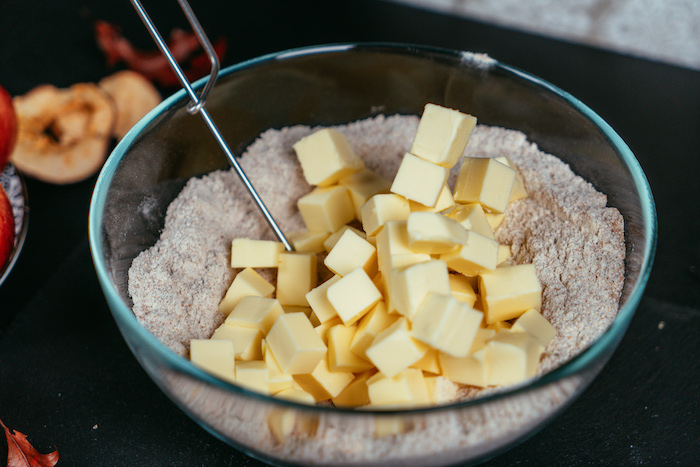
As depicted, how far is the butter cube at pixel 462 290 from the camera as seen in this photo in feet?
1.88

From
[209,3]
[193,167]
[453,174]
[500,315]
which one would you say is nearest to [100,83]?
[209,3]

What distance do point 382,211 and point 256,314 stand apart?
0.53ft

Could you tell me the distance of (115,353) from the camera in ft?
2.24

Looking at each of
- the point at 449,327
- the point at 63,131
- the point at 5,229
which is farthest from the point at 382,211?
the point at 63,131

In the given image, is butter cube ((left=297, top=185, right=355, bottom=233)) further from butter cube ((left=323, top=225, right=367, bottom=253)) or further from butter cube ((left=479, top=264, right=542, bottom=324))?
butter cube ((left=479, top=264, right=542, bottom=324))

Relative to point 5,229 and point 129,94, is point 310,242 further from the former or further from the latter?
point 129,94

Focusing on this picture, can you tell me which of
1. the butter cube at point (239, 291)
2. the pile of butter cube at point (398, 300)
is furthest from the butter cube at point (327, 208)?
the butter cube at point (239, 291)

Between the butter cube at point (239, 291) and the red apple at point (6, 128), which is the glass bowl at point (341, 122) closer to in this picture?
the butter cube at point (239, 291)

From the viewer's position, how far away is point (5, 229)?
708 mm

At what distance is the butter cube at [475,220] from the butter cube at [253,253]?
0.66 ft

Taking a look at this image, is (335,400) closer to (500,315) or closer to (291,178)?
(500,315)

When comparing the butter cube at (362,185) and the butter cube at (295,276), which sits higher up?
the butter cube at (362,185)

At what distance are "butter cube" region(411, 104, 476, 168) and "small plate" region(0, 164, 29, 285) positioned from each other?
51 centimetres

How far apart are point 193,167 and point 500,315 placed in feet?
1.31
